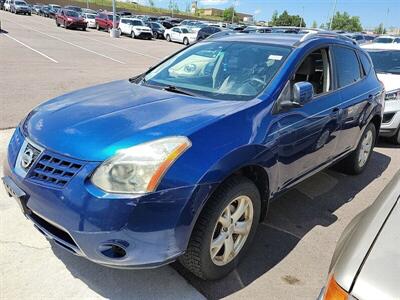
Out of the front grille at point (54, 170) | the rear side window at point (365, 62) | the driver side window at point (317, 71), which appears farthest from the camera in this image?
the rear side window at point (365, 62)

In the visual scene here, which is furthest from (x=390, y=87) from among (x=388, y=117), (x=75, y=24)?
(x=75, y=24)

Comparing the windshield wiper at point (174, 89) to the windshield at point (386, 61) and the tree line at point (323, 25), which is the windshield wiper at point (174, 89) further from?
the tree line at point (323, 25)

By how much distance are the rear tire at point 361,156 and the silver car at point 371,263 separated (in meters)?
3.30

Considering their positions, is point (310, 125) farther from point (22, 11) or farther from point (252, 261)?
point (22, 11)

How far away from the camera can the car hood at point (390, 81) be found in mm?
6867

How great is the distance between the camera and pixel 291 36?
4125 mm

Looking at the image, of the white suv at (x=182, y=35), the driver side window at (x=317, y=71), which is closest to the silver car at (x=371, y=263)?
the driver side window at (x=317, y=71)

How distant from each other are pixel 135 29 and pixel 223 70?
102 feet

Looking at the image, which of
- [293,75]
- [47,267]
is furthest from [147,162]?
[293,75]

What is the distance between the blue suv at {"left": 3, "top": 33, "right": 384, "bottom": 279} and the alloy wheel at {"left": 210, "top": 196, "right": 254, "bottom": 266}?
10 mm

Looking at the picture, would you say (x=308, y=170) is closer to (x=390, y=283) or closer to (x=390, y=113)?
(x=390, y=283)

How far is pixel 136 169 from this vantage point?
7.84 feet

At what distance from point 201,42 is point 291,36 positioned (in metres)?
0.99

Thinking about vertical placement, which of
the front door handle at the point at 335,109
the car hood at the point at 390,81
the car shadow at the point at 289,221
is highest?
the front door handle at the point at 335,109
